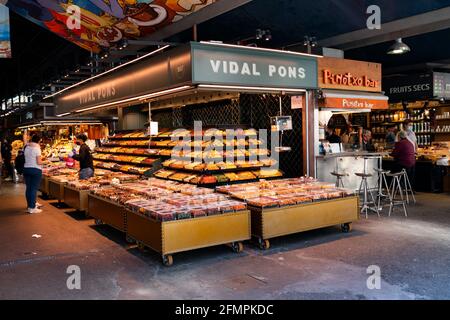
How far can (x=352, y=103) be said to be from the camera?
8922mm

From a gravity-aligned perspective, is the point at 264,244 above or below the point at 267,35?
below

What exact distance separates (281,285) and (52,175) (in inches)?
340

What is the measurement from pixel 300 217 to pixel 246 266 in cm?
144

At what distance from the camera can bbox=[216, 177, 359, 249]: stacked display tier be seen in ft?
19.8

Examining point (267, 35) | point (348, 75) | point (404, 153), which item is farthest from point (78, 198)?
point (404, 153)

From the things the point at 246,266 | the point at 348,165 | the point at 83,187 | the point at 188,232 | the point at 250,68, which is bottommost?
the point at 246,266

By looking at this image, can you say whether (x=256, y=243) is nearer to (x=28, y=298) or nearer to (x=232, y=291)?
(x=232, y=291)

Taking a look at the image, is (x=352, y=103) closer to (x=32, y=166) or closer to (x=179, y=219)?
(x=179, y=219)

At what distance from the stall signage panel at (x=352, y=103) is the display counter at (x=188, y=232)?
11.8 ft

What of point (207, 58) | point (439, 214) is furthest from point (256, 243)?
point (439, 214)

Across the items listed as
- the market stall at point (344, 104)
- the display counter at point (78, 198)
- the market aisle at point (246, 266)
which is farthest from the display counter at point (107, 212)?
the market stall at point (344, 104)

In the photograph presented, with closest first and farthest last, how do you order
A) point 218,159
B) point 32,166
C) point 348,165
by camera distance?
point 218,159
point 348,165
point 32,166

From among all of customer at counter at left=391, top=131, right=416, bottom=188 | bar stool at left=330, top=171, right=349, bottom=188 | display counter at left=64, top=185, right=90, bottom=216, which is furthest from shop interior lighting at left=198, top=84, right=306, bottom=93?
display counter at left=64, top=185, right=90, bottom=216

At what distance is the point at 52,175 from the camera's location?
11297 mm
